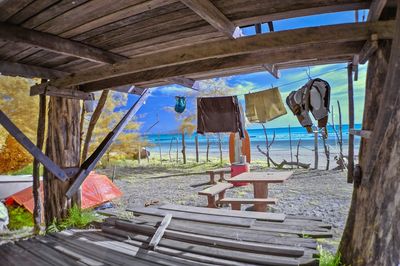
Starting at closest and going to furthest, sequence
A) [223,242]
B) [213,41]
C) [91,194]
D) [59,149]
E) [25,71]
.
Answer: [213,41] < [223,242] < [25,71] < [59,149] < [91,194]

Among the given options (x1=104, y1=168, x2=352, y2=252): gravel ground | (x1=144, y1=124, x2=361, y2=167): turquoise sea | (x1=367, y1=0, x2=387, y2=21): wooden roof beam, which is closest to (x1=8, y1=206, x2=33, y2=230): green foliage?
(x1=104, y1=168, x2=352, y2=252): gravel ground

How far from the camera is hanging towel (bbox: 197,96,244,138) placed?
819cm

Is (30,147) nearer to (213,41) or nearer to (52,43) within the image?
(52,43)

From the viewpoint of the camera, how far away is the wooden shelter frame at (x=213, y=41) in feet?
8.12

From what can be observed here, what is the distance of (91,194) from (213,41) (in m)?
7.67

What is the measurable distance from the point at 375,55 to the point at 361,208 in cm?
162

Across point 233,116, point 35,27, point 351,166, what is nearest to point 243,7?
point 35,27

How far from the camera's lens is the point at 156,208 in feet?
18.7

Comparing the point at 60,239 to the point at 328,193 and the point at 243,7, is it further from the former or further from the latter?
the point at 328,193

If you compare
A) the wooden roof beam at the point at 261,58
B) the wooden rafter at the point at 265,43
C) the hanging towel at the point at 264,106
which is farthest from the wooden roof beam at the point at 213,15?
the hanging towel at the point at 264,106

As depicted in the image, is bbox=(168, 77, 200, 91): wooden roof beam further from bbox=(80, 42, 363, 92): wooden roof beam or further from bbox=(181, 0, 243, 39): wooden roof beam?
bbox=(181, 0, 243, 39): wooden roof beam

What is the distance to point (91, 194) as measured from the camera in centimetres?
904

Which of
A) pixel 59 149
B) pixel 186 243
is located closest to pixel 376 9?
pixel 186 243

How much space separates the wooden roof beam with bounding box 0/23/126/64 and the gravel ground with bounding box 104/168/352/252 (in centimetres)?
513
